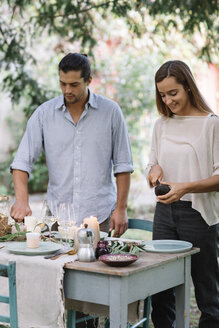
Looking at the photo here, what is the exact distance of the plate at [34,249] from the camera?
2.79 metres

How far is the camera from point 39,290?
2.70m

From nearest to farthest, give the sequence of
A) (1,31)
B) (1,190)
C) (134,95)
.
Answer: (1,31)
(134,95)
(1,190)

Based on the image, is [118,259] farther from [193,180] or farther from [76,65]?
[76,65]

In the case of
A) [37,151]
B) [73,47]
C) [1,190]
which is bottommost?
[1,190]

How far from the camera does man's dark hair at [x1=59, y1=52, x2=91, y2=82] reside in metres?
3.37

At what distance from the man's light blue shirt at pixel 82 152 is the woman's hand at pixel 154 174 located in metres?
0.51

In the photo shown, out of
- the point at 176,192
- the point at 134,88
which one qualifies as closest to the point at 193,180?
the point at 176,192

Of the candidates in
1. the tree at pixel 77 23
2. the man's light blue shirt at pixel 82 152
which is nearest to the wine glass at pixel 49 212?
the man's light blue shirt at pixel 82 152

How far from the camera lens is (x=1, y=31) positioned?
5520mm

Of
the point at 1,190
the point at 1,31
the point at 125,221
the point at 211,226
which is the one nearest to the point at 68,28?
the point at 1,31

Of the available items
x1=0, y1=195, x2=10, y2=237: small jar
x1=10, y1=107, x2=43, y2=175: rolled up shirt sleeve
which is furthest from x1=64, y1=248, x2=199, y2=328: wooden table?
x1=10, y1=107, x2=43, y2=175: rolled up shirt sleeve

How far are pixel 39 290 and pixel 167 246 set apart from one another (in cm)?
66

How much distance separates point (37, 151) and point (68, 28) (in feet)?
9.63

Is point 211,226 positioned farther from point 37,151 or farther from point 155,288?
point 37,151
